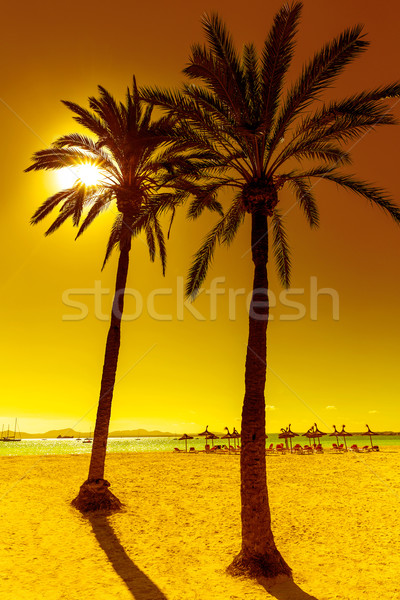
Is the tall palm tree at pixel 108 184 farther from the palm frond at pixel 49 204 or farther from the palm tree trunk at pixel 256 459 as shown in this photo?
the palm tree trunk at pixel 256 459

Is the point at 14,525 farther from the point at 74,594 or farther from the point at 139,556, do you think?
→ the point at 74,594

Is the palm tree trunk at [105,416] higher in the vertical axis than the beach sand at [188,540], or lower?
higher

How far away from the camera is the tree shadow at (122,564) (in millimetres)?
7404

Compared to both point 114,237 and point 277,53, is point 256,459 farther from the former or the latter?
point 114,237

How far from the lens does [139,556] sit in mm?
9391

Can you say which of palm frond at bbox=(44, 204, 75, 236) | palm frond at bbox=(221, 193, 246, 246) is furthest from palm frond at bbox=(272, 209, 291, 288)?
palm frond at bbox=(44, 204, 75, 236)

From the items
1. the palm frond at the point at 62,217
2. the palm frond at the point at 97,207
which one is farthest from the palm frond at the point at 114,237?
the palm frond at the point at 62,217

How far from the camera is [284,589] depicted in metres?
7.41

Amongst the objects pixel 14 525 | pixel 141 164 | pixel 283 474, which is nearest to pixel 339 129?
pixel 141 164

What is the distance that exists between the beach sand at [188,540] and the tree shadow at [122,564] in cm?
2

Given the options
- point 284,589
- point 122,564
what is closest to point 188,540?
point 122,564

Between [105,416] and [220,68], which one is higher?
[220,68]

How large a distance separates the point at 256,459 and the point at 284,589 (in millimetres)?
2279

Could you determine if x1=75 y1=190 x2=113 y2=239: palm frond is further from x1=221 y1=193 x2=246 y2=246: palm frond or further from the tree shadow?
the tree shadow
